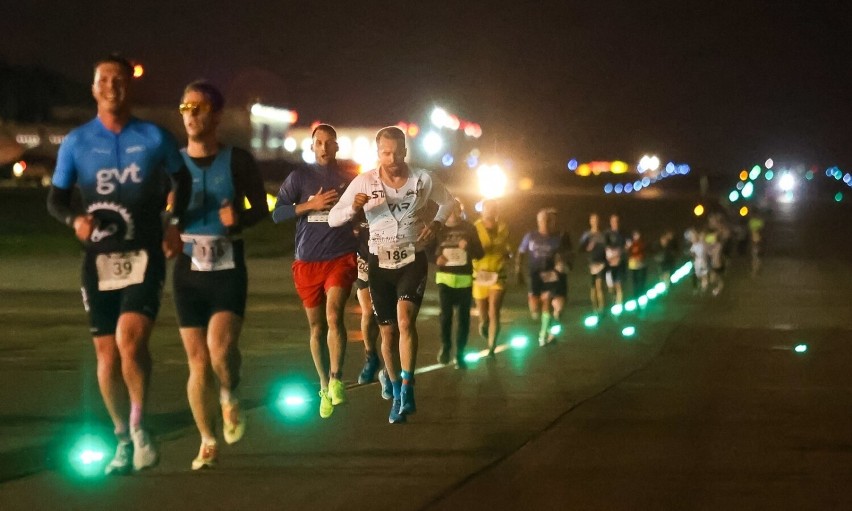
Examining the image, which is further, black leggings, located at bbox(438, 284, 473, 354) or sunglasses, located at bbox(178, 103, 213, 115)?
black leggings, located at bbox(438, 284, 473, 354)

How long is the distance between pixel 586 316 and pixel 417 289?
41.0ft

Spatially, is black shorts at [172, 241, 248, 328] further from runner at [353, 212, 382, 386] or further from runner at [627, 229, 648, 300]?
runner at [627, 229, 648, 300]

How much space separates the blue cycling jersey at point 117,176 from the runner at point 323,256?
252cm

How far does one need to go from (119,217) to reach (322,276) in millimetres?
2886

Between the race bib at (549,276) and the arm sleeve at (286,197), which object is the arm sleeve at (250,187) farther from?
the race bib at (549,276)

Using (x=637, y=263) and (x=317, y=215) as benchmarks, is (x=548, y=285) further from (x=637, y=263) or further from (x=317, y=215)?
(x=317, y=215)

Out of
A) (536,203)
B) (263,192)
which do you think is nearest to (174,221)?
(263,192)

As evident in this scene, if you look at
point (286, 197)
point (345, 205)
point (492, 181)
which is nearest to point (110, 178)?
point (345, 205)

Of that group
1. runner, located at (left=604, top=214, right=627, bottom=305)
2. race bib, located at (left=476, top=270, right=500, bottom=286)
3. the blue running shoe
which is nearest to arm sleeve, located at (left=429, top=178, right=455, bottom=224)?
the blue running shoe

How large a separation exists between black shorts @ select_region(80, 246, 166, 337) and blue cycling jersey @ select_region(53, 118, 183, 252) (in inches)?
4.0

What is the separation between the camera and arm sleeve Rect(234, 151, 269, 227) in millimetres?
7157

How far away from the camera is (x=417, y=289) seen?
354 inches

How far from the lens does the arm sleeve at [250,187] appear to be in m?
7.16

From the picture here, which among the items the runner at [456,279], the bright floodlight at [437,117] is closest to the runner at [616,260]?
the runner at [456,279]
